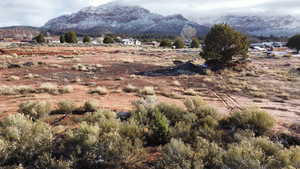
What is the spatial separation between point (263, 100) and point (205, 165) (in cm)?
1110

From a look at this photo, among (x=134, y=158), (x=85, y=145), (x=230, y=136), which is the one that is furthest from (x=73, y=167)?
(x=230, y=136)

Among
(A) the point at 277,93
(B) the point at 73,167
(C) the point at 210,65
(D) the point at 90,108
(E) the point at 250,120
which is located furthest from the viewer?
(C) the point at 210,65

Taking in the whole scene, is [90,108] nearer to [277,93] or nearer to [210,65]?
[277,93]

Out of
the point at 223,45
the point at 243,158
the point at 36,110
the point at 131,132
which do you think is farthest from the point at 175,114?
the point at 223,45

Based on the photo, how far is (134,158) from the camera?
5496 millimetres

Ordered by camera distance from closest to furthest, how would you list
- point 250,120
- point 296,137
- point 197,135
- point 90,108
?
point 197,135
point 296,137
point 250,120
point 90,108

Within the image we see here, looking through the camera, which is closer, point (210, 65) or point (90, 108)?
point (90, 108)

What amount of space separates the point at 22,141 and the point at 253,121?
22.4 feet

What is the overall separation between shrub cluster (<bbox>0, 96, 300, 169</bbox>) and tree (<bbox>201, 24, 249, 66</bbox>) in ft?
→ 72.2

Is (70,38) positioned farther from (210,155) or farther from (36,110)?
(210,155)

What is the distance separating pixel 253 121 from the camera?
24.6 feet

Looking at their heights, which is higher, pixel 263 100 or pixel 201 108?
pixel 201 108

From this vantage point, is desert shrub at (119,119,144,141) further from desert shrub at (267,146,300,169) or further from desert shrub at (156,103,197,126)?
desert shrub at (267,146,300,169)

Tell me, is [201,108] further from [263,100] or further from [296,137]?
[263,100]
